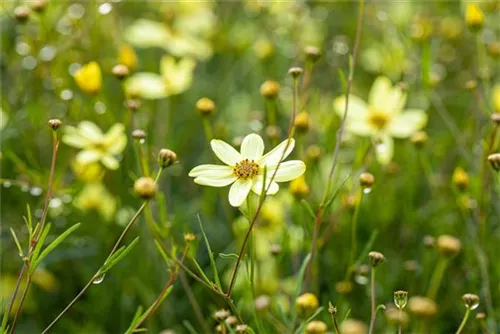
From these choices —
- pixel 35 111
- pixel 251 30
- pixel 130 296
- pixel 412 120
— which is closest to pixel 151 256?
pixel 130 296

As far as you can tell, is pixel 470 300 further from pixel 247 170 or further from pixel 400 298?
pixel 247 170

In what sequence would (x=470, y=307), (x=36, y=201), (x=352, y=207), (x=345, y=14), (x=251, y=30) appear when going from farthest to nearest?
(x=345, y=14), (x=251, y=30), (x=36, y=201), (x=352, y=207), (x=470, y=307)

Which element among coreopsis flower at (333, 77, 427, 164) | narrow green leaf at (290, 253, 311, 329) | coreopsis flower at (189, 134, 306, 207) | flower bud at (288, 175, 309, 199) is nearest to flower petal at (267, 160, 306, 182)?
coreopsis flower at (189, 134, 306, 207)

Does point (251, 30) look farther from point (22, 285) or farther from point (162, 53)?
point (22, 285)

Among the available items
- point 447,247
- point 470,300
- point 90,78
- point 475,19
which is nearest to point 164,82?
point 90,78

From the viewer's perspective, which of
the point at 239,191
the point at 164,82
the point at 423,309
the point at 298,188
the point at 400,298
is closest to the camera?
the point at 400,298

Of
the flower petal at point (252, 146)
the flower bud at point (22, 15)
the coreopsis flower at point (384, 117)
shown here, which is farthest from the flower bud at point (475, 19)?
the flower bud at point (22, 15)

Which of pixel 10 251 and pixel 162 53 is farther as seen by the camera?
pixel 162 53
